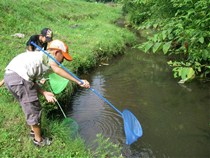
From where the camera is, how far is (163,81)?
885 cm

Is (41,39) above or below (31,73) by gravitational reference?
above

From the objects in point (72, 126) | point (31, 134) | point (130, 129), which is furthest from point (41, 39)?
point (130, 129)

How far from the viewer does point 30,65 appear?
3732mm

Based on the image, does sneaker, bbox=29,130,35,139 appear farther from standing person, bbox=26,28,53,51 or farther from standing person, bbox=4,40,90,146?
standing person, bbox=26,28,53,51

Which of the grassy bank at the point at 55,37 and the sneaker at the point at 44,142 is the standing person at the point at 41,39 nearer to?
the grassy bank at the point at 55,37

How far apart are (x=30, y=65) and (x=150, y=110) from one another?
3670mm

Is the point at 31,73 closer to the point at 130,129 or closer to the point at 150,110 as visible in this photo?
the point at 130,129

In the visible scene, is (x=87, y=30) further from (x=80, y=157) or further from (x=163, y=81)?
(x=80, y=157)

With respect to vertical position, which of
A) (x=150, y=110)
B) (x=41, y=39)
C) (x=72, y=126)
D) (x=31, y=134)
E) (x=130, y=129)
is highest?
(x=41, y=39)

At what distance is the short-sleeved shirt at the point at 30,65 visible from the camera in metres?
3.74

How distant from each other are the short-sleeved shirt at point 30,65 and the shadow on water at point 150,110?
192 cm

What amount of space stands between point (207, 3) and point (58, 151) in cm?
277

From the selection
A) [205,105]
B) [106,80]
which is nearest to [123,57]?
[106,80]

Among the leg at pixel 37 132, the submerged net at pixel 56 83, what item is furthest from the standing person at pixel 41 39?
the leg at pixel 37 132
